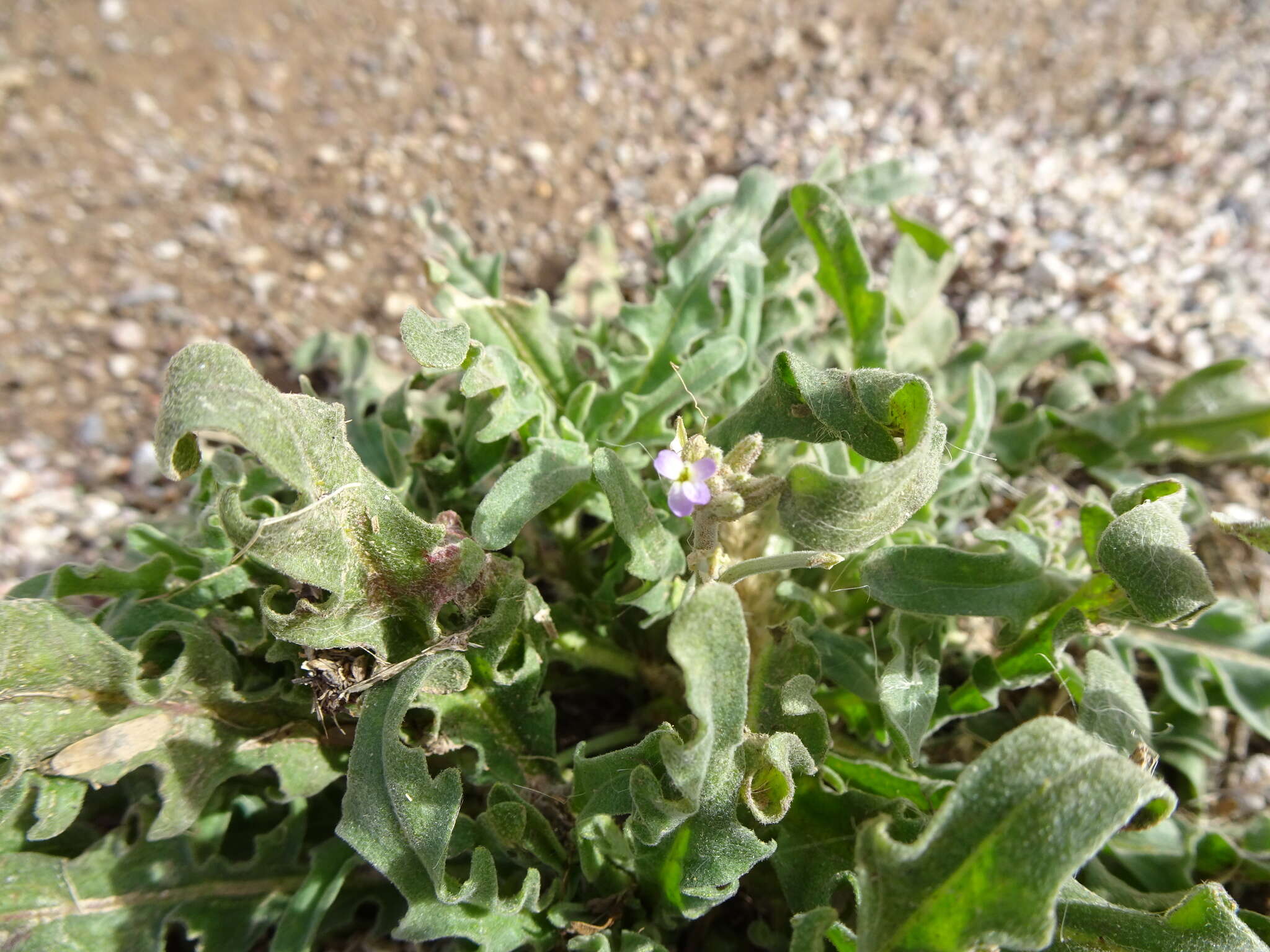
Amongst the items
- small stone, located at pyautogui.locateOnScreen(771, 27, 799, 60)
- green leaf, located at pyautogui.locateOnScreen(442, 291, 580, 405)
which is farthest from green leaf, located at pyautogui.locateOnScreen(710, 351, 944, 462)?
small stone, located at pyautogui.locateOnScreen(771, 27, 799, 60)

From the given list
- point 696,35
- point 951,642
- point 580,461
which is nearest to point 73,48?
point 696,35

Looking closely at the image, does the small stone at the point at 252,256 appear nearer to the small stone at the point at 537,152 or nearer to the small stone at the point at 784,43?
the small stone at the point at 537,152

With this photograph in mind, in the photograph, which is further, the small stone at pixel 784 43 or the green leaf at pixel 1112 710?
the small stone at pixel 784 43

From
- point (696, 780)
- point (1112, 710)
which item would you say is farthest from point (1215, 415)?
point (696, 780)

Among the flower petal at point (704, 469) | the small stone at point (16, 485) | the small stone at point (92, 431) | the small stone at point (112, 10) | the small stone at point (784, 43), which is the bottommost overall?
the small stone at point (16, 485)

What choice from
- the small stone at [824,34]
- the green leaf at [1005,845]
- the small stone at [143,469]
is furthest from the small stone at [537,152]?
the green leaf at [1005,845]

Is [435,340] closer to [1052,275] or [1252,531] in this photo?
[1252,531]

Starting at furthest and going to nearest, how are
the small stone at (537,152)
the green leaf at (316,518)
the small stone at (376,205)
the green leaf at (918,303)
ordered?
the small stone at (537,152), the small stone at (376,205), the green leaf at (918,303), the green leaf at (316,518)
